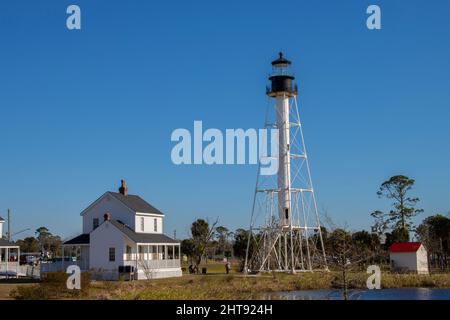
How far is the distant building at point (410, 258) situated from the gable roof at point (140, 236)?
2218 centimetres

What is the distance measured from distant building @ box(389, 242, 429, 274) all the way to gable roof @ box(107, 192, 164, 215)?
23634 mm

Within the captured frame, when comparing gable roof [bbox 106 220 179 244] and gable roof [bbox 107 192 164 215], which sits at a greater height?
gable roof [bbox 107 192 164 215]

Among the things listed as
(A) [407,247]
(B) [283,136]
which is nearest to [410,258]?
Result: (A) [407,247]

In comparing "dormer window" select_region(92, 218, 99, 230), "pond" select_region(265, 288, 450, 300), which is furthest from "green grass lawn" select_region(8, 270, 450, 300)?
"dormer window" select_region(92, 218, 99, 230)

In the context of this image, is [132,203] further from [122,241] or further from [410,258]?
[410,258]

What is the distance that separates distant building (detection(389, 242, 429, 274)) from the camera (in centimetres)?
6500

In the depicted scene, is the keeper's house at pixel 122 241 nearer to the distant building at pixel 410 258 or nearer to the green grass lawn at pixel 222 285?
the green grass lawn at pixel 222 285

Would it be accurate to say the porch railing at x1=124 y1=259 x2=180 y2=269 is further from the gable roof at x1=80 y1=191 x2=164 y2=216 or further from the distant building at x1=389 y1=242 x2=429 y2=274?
the distant building at x1=389 y1=242 x2=429 y2=274

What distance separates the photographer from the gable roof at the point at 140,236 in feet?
179

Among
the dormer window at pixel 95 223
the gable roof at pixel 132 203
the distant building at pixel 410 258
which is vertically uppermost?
the gable roof at pixel 132 203

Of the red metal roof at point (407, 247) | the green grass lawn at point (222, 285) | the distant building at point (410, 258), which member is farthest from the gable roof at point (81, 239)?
the red metal roof at point (407, 247)

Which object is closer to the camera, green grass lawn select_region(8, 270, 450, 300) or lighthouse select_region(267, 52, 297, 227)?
green grass lawn select_region(8, 270, 450, 300)
